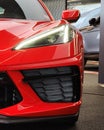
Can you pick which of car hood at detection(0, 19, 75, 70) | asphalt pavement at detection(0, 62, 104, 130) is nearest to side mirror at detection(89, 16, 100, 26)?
asphalt pavement at detection(0, 62, 104, 130)

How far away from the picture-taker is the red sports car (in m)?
2.39

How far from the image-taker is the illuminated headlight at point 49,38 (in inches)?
100.0

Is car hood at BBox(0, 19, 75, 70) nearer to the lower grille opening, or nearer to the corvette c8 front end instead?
the corvette c8 front end

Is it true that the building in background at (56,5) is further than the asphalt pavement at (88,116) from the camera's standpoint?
Yes

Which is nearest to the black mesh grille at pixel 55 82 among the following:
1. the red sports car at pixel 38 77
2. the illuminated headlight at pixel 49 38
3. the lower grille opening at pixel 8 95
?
the red sports car at pixel 38 77

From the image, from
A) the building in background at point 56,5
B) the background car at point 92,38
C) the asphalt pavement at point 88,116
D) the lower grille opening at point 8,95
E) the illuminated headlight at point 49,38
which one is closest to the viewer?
the lower grille opening at point 8,95

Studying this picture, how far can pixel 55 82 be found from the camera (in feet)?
8.21

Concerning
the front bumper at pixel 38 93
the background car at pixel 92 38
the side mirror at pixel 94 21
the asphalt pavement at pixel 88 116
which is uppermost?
the front bumper at pixel 38 93

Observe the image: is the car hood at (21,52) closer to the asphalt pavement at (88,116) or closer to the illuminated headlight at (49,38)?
the illuminated headlight at (49,38)

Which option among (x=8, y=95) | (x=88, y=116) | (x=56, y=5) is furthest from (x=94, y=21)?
(x=8, y=95)

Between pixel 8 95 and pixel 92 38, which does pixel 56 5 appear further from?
pixel 8 95

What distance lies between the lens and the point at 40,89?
2.46 m

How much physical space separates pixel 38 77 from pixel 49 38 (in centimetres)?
36

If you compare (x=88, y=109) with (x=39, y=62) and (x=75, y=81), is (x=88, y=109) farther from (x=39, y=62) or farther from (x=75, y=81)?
(x=39, y=62)
